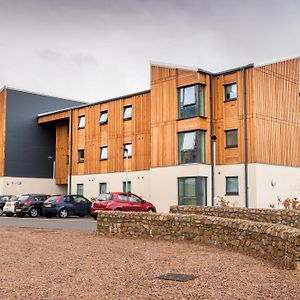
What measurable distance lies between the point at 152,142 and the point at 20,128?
17.0 metres

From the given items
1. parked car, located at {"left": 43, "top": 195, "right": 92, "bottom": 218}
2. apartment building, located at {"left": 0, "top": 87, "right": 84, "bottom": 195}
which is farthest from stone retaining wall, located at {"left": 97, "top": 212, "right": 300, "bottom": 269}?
apartment building, located at {"left": 0, "top": 87, "right": 84, "bottom": 195}

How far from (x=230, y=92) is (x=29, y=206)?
45.7 feet

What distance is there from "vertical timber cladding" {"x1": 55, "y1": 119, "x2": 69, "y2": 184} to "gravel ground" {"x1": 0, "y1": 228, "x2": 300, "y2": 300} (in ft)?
94.4

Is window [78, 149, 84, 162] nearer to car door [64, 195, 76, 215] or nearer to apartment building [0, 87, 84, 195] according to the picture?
apartment building [0, 87, 84, 195]

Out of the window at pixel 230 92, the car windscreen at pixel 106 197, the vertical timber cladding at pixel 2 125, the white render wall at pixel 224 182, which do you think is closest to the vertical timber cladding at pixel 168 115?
the white render wall at pixel 224 182

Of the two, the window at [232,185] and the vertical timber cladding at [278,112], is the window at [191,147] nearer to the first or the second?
the window at [232,185]

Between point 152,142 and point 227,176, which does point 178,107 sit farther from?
point 227,176

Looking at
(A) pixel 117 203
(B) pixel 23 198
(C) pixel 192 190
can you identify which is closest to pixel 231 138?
(C) pixel 192 190

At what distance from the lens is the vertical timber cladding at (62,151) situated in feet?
140

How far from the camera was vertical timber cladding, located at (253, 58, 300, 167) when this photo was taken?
27859 mm

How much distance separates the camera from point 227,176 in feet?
93.4

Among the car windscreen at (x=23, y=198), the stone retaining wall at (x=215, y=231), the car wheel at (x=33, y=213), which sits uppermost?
the car windscreen at (x=23, y=198)

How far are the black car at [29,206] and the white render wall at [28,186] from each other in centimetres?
1150

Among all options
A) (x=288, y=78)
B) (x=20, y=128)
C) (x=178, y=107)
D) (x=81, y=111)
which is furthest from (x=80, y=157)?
(x=288, y=78)
